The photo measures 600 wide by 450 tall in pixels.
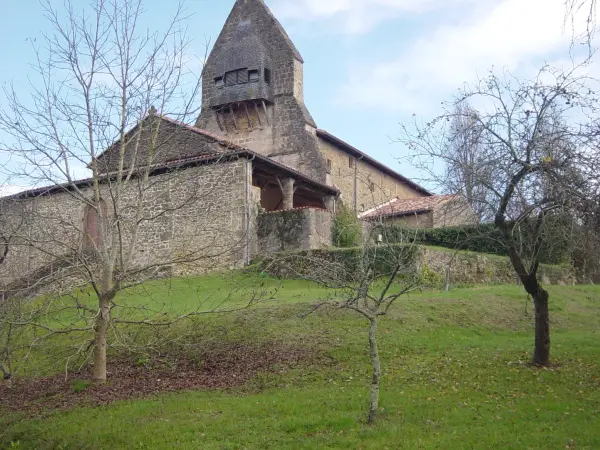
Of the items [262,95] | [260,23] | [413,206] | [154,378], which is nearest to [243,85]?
[262,95]

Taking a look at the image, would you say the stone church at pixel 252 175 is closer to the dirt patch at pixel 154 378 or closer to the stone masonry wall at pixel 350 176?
the stone masonry wall at pixel 350 176

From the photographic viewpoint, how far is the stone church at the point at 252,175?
23453mm

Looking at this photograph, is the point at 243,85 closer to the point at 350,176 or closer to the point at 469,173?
the point at 350,176

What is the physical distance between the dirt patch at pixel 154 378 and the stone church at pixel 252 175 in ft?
30.3

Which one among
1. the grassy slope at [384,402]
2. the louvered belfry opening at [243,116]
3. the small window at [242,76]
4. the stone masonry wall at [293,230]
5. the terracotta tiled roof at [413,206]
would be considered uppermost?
the small window at [242,76]

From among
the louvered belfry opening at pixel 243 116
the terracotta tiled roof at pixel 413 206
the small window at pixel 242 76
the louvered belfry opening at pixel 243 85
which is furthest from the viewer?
the small window at pixel 242 76

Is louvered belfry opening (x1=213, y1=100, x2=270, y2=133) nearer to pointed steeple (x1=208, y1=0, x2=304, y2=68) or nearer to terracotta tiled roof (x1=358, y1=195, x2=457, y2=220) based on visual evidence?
pointed steeple (x1=208, y1=0, x2=304, y2=68)

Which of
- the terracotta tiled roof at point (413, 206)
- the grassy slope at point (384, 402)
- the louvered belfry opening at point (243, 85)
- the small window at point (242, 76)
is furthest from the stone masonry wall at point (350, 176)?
the grassy slope at point (384, 402)

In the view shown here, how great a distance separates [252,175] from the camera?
82.5 ft

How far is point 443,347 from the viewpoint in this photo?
13.6m

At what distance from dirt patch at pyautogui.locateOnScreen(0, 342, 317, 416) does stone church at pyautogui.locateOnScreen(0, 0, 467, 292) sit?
925 cm

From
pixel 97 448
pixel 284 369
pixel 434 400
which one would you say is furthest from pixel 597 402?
pixel 97 448

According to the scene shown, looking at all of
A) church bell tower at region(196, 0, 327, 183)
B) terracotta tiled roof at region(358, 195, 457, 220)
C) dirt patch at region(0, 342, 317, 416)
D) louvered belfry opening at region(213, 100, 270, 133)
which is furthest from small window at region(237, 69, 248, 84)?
dirt patch at region(0, 342, 317, 416)

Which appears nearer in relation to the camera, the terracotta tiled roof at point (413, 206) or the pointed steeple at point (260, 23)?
the terracotta tiled roof at point (413, 206)
